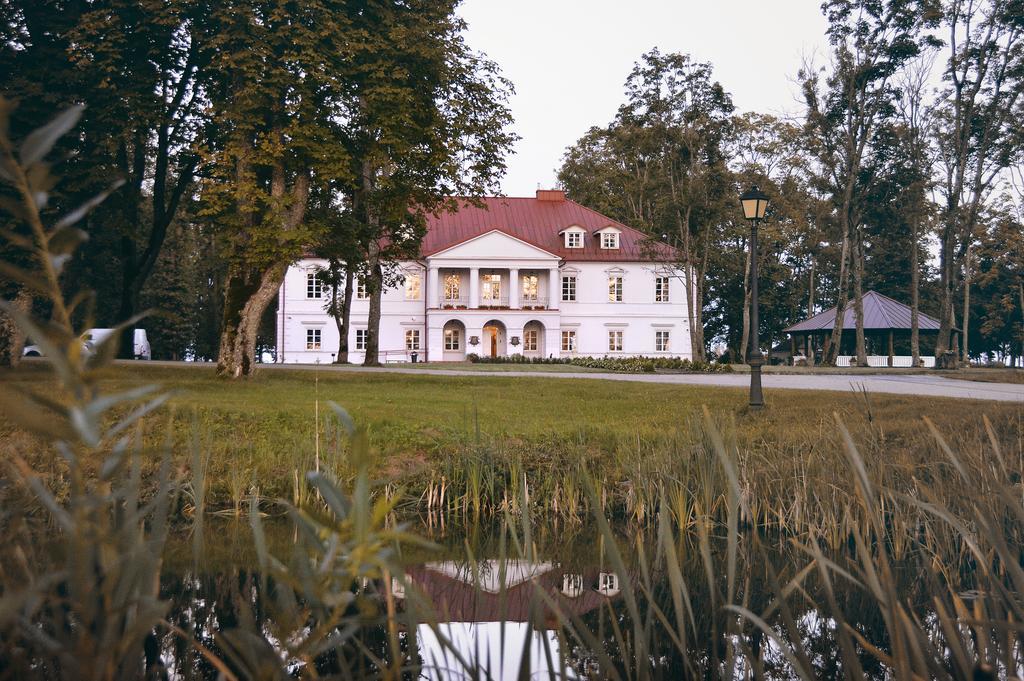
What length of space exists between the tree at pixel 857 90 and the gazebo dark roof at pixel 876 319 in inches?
234

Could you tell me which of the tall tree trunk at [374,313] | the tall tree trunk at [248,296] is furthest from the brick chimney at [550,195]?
the tall tree trunk at [248,296]

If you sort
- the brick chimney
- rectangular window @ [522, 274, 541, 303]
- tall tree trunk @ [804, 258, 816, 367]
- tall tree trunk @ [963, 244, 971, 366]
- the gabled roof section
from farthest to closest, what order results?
the brick chimney, rectangular window @ [522, 274, 541, 303], the gabled roof section, tall tree trunk @ [804, 258, 816, 367], tall tree trunk @ [963, 244, 971, 366]

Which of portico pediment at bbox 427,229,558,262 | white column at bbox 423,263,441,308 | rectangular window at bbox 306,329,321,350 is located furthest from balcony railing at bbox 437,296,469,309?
rectangular window at bbox 306,329,321,350

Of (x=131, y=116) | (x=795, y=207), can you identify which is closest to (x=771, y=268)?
(x=795, y=207)

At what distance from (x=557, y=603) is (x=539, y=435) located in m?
7.14

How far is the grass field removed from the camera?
235 inches

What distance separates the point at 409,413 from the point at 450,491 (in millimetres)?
4716

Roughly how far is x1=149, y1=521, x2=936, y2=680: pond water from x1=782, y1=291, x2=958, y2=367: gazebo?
105 feet

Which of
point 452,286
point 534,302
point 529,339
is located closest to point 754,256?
point 529,339

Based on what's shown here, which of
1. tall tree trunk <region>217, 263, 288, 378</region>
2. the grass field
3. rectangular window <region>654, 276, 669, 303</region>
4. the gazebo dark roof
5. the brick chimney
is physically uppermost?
the brick chimney

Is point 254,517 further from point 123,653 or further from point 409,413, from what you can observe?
point 409,413

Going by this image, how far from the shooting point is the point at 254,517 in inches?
48.7

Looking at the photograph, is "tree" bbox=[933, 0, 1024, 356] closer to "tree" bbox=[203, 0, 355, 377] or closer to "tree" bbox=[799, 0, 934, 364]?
"tree" bbox=[799, 0, 934, 364]

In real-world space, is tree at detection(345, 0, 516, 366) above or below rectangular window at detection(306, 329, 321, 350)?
above
